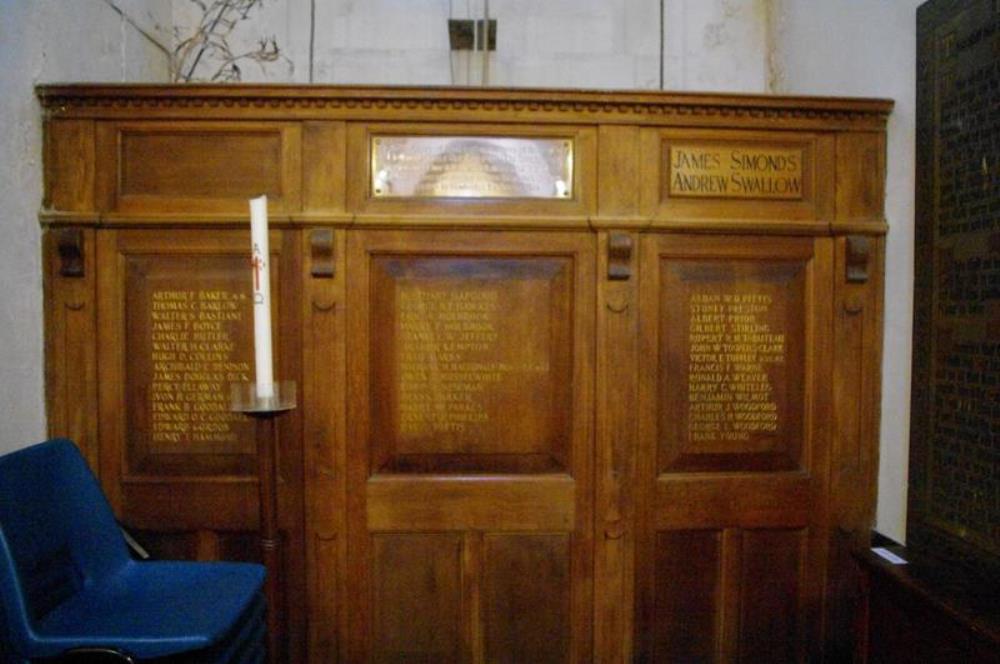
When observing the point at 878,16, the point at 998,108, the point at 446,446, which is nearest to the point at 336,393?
the point at 446,446

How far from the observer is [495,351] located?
2.24 metres

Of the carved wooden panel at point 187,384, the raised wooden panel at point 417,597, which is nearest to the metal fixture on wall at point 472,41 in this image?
the carved wooden panel at point 187,384

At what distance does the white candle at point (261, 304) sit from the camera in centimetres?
150

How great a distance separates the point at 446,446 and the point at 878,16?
2.27 meters

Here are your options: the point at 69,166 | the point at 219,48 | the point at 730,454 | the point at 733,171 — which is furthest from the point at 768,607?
the point at 219,48

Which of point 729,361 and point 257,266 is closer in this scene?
point 257,266

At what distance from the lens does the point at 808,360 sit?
2273mm

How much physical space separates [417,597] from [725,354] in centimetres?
146

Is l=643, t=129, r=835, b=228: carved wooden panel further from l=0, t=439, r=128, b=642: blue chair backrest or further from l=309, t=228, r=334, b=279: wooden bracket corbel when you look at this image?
l=0, t=439, r=128, b=642: blue chair backrest

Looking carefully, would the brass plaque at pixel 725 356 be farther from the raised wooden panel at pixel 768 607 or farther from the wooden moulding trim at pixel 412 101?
the wooden moulding trim at pixel 412 101

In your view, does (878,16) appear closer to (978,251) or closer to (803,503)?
(978,251)

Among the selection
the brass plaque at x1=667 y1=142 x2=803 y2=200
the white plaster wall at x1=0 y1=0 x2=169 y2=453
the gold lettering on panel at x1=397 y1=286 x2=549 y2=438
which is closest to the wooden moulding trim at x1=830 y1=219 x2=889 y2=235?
the brass plaque at x1=667 y1=142 x2=803 y2=200

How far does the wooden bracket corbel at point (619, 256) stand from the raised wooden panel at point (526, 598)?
0.99 meters

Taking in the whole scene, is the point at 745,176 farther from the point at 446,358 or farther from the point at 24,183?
the point at 24,183
